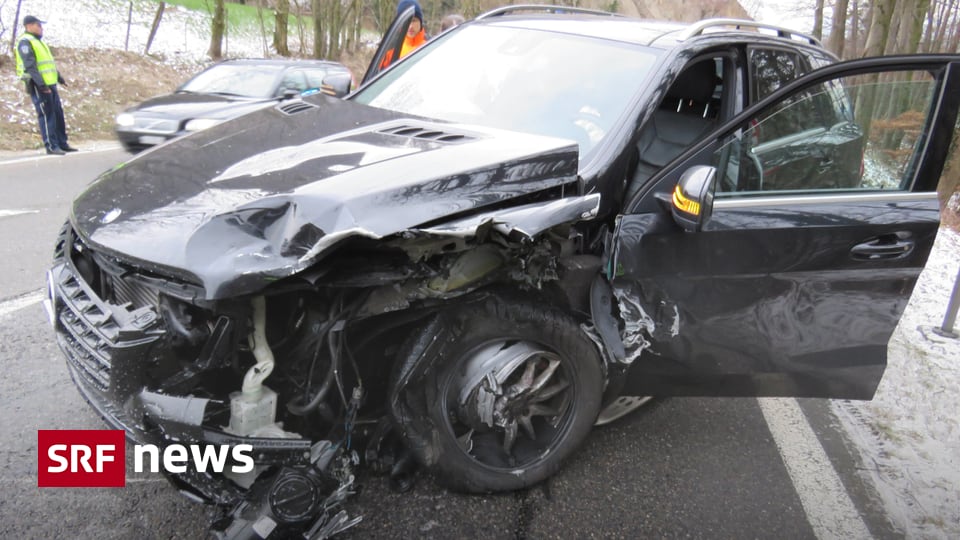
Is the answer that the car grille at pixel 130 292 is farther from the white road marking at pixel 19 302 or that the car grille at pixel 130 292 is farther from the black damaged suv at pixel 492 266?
the white road marking at pixel 19 302

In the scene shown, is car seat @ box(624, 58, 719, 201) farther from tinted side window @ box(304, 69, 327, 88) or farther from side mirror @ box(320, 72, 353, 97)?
tinted side window @ box(304, 69, 327, 88)

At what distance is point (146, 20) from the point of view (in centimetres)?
2581

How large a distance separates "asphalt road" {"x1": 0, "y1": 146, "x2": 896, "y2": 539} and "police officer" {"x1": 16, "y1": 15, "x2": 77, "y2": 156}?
7828mm

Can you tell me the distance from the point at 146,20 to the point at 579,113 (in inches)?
1109

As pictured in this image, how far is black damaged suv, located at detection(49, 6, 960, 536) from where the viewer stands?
2.06m

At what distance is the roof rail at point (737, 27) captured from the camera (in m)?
3.22

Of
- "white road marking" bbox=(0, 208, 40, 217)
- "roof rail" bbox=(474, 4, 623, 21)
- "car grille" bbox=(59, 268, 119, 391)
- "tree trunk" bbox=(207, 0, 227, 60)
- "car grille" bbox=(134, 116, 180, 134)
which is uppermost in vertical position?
"tree trunk" bbox=(207, 0, 227, 60)

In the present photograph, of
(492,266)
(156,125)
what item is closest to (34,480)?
(492,266)

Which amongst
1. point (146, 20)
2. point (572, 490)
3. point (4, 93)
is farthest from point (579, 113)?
point (146, 20)

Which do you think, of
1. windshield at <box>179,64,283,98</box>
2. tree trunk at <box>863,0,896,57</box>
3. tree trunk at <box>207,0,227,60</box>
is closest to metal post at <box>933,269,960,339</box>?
windshield at <box>179,64,283,98</box>

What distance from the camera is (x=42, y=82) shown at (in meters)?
10.0

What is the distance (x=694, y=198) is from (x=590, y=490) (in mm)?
1308

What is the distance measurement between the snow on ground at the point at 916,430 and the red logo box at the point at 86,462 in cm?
324

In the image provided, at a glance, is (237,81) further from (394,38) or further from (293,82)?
(394,38)
